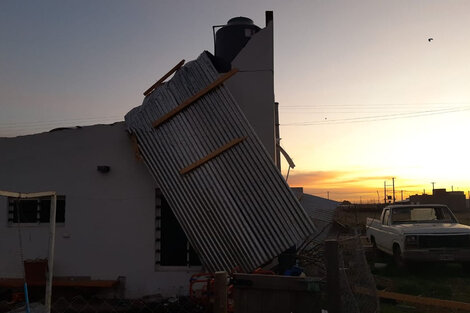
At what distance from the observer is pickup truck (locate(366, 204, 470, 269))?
435 inches

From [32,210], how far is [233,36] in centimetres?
649

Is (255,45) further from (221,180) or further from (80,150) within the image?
(80,150)

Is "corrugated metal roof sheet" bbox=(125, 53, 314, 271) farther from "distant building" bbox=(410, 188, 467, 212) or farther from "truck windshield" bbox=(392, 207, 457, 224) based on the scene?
"distant building" bbox=(410, 188, 467, 212)

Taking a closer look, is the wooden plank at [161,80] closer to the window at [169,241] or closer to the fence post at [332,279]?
the window at [169,241]

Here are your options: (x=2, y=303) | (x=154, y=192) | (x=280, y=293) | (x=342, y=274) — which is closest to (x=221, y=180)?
(x=154, y=192)

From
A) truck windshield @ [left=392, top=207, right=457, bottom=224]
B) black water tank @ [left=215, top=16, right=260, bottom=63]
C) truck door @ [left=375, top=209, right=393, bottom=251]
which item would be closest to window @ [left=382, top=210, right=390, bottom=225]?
truck door @ [left=375, top=209, right=393, bottom=251]

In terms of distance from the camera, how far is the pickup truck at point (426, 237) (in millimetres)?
11047

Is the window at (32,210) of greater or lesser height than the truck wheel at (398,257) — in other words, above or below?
above

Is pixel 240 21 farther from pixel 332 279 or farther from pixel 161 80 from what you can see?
pixel 332 279

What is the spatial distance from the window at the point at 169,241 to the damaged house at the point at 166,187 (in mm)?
22

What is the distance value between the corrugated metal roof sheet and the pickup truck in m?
5.35

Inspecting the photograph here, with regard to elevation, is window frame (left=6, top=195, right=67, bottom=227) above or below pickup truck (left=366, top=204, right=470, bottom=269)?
above

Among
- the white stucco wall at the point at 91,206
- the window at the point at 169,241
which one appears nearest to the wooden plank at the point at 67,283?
the white stucco wall at the point at 91,206

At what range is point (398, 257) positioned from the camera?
38.6 ft
